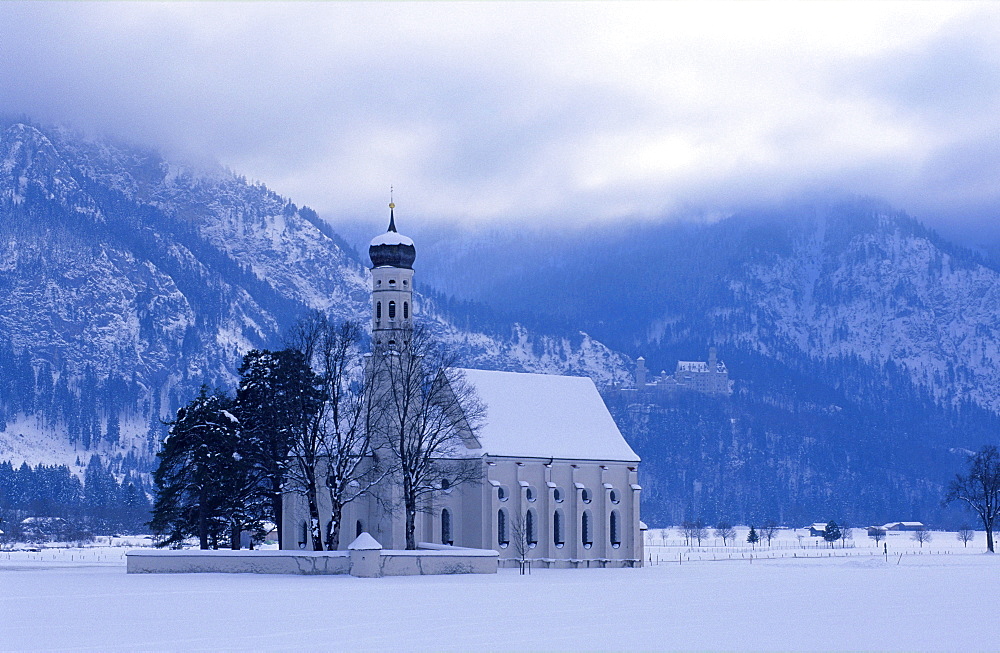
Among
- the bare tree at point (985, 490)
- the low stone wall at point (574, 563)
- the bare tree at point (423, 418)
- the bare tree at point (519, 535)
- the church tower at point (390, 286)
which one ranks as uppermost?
the church tower at point (390, 286)

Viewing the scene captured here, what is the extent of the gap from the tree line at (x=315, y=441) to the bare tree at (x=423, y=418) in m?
0.10

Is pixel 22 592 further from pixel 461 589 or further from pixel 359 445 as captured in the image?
pixel 359 445

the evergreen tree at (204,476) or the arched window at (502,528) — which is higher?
the evergreen tree at (204,476)

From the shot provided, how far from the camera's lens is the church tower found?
93000 millimetres

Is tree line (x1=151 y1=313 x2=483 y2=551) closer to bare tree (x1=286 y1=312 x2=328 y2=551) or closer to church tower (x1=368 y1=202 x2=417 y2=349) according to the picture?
bare tree (x1=286 y1=312 x2=328 y2=551)

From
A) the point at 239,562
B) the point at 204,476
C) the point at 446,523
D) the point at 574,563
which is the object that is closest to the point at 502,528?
the point at 446,523

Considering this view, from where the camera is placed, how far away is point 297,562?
242 feet

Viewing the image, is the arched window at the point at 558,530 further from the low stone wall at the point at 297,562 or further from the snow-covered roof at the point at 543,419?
the low stone wall at the point at 297,562

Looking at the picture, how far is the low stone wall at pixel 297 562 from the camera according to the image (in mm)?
72812

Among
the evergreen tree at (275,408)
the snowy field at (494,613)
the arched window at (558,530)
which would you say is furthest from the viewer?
the arched window at (558,530)

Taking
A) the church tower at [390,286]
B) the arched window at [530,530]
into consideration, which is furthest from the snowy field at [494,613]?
the church tower at [390,286]

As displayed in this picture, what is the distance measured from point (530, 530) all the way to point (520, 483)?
3300 mm

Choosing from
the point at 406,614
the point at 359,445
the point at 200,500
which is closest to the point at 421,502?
the point at 359,445

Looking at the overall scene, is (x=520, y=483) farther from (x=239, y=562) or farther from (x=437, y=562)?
(x=239, y=562)
